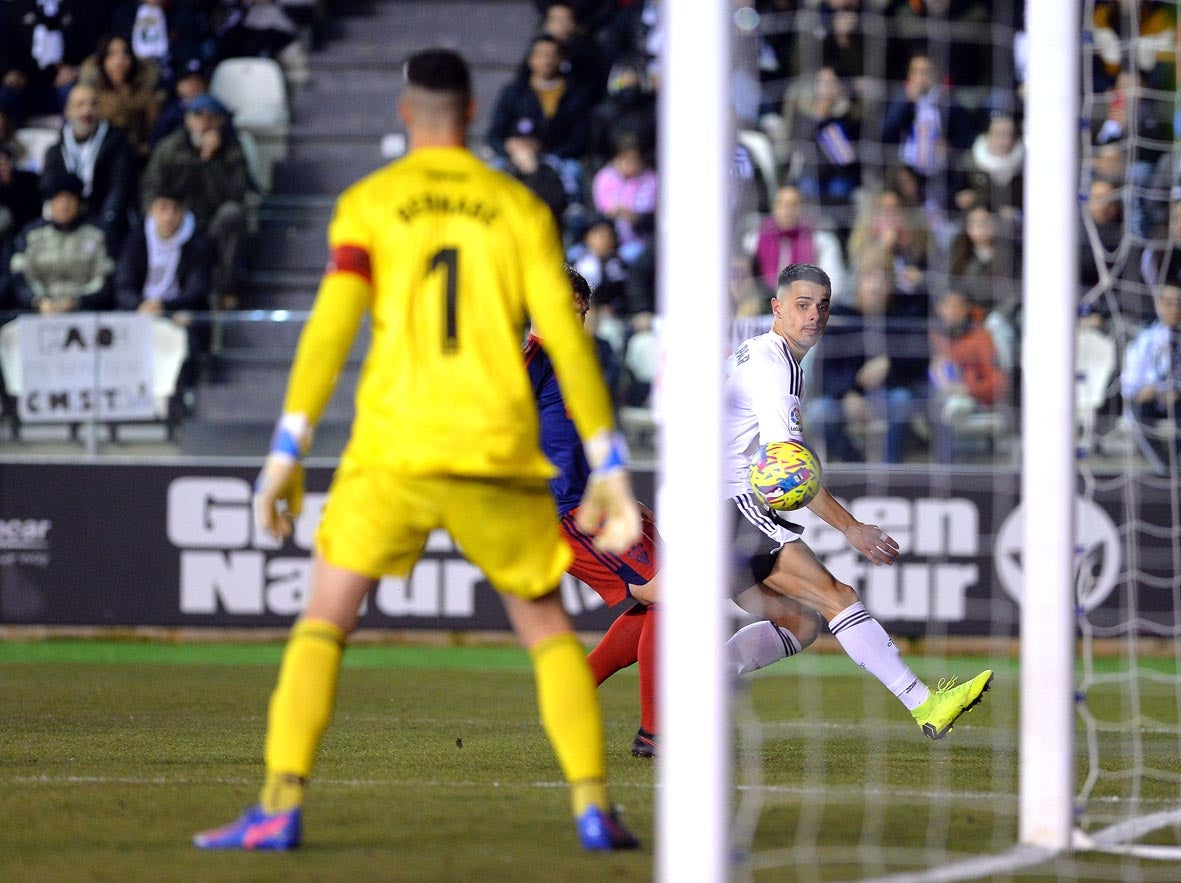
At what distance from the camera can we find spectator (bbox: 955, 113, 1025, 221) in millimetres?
13680

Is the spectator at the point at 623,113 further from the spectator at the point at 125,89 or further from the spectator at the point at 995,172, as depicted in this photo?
the spectator at the point at 125,89

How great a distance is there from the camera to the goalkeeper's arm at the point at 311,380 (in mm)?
4762

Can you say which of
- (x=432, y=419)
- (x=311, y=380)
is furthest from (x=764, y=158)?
(x=311, y=380)

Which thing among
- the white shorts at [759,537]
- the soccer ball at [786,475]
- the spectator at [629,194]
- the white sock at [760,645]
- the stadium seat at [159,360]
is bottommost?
the white sock at [760,645]

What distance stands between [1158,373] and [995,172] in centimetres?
251

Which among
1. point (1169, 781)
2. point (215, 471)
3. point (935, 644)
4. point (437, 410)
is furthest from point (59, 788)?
point (935, 644)

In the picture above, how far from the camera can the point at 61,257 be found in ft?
49.8

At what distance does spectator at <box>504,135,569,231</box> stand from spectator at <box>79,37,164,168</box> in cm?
371

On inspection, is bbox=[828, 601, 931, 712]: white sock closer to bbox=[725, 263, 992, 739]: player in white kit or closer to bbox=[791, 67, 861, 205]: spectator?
bbox=[725, 263, 992, 739]: player in white kit

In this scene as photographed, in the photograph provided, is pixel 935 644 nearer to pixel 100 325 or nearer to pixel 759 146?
pixel 759 146

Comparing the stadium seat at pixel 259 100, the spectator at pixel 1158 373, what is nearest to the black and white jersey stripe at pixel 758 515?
the spectator at pixel 1158 373

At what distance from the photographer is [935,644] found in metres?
13.2

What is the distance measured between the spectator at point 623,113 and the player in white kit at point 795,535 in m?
8.43

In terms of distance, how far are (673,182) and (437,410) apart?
3.92 feet
